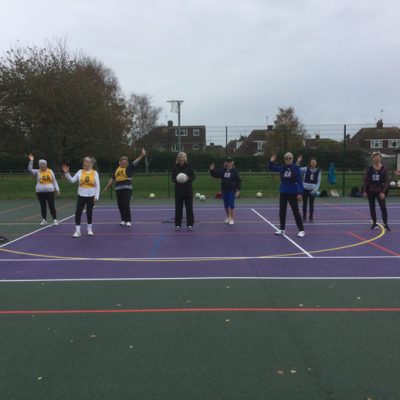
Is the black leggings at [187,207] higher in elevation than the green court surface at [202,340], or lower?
higher

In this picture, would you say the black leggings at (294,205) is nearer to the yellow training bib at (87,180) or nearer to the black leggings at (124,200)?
the black leggings at (124,200)

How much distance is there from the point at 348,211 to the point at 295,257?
8434 mm

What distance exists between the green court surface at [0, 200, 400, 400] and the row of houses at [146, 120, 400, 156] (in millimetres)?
16831

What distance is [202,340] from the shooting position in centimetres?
402

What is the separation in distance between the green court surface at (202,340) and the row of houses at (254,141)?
55.2 ft

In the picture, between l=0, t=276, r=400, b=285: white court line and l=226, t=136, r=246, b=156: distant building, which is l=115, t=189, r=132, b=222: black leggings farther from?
l=226, t=136, r=246, b=156: distant building

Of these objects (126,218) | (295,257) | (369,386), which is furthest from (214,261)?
(126,218)

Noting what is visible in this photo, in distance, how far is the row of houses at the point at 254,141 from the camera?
27.5 m

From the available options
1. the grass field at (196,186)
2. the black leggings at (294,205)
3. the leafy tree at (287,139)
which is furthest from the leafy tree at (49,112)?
the black leggings at (294,205)

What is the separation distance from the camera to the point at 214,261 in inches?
290

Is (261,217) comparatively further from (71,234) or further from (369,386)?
(369,386)

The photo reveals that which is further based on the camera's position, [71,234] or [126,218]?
[126,218]

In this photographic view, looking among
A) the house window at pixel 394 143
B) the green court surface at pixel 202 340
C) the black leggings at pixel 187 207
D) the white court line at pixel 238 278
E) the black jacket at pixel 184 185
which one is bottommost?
the white court line at pixel 238 278

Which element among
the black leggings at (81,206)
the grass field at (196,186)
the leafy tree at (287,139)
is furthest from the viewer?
the leafy tree at (287,139)
